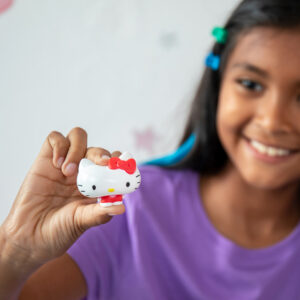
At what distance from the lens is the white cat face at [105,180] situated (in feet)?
1.38

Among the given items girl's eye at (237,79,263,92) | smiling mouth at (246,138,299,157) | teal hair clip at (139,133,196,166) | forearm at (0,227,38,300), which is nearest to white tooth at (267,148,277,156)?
smiling mouth at (246,138,299,157)

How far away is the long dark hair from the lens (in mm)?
713

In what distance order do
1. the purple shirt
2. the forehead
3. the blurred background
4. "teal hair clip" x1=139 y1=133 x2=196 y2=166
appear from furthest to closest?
1. the blurred background
2. "teal hair clip" x1=139 y1=133 x2=196 y2=166
3. the purple shirt
4. the forehead

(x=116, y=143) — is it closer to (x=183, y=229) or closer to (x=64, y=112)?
(x=64, y=112)

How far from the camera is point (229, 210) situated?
82 cm

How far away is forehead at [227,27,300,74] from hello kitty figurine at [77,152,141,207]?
32 cm

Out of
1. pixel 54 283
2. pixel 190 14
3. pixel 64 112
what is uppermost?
pixel 190 14

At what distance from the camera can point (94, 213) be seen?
442mm

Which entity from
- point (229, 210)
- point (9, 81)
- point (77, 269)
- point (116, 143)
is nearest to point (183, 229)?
point (229, 210)

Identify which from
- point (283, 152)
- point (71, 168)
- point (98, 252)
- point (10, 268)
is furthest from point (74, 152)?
point (283, 152)

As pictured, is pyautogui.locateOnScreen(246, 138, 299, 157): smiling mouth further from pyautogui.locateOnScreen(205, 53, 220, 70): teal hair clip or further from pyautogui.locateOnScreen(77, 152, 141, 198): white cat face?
pyautogui.locateOnScreen(77, 152, 141, 198): white cat face

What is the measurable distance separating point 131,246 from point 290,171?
0.33 metres

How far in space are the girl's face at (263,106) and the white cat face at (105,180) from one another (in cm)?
31

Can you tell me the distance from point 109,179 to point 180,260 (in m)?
0.40
